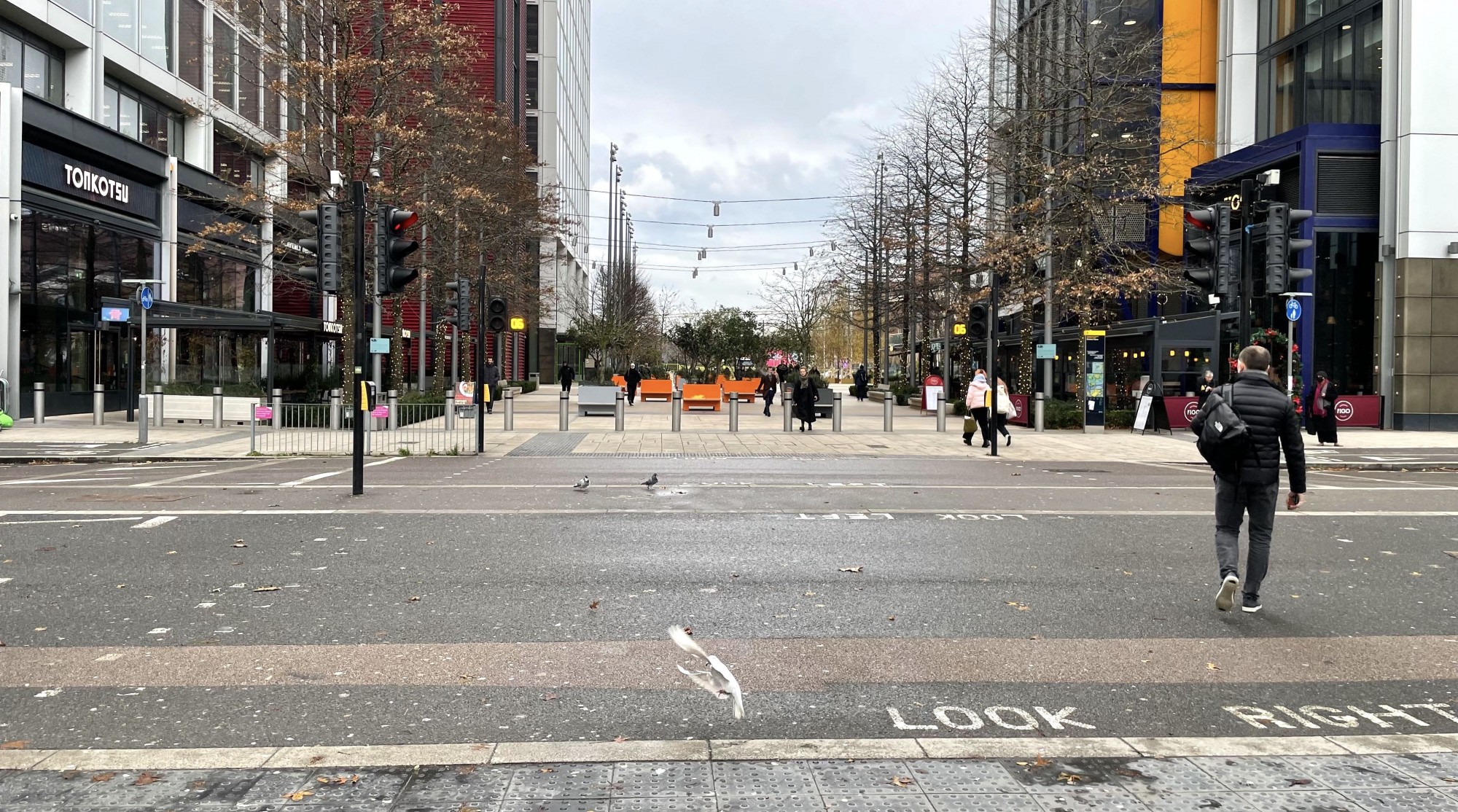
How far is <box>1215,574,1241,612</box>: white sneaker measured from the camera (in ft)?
22.8

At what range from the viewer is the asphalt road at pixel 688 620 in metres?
4.92

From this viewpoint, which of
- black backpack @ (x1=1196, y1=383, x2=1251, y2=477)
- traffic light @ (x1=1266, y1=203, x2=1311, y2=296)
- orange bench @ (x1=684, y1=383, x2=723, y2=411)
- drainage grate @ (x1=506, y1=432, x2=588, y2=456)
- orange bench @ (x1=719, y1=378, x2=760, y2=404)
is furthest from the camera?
orange bench @ (x1=719, y1=378, x2=760, y2=404)

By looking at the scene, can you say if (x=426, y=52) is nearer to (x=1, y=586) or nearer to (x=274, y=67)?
(x=274, y=67)

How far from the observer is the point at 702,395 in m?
37.7

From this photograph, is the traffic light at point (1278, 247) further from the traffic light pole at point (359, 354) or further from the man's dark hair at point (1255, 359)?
the traffic light pole at point (359, 354)

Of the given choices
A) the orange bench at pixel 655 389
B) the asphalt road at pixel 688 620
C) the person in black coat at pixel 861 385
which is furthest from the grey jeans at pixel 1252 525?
the person in black coat at pixel 861 385

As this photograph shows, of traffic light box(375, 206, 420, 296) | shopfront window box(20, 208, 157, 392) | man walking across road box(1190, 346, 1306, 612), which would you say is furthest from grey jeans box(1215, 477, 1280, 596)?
shopfront window box(20, 208, 157, 392)

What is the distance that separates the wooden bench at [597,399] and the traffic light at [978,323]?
13.2m

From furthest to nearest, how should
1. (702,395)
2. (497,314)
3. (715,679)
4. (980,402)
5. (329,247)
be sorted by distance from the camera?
(702,395), (980,402), (497,314), (329,247), (715,679)

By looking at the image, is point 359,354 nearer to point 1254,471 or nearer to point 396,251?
point 396,251

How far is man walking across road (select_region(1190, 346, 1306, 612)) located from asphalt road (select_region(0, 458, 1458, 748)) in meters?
0.30

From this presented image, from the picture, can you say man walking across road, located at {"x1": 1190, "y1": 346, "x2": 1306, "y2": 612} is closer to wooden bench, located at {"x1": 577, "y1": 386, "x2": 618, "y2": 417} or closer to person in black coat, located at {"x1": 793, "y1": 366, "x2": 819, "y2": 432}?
person in black coat, located at {"x1": 793, "y1": 366, "x2": 819, "y2": 432}

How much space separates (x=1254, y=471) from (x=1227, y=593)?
78 centimetres

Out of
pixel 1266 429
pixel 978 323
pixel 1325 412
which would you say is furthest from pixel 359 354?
pixel 1325 412
